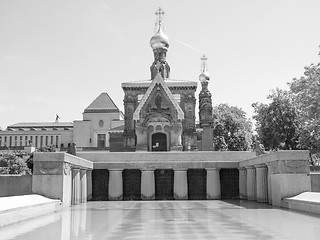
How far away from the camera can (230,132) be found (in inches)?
3142

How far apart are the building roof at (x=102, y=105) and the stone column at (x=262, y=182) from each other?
2141 inches

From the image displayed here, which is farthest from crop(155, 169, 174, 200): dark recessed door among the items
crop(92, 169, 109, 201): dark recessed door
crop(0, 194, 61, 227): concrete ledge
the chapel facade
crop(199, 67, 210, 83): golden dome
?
crop(199, 67, 210, 83): golden dome

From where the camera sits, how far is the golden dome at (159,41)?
202 ft

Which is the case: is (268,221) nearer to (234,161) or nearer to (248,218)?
(248,218)

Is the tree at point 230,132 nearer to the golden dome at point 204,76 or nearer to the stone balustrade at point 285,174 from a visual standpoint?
the golden dome at point 204,76

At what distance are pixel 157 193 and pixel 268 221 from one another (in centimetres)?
1885

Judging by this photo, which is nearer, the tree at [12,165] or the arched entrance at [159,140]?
the arched entrance at [159,140]

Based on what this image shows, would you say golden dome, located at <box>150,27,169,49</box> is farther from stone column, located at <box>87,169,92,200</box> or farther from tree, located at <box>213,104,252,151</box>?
stone column, located at <box>87,169,92,200</box>

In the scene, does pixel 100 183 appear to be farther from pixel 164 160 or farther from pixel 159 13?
pixel 159 13

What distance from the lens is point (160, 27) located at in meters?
63.0

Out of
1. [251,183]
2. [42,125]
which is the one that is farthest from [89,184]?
[42,125]

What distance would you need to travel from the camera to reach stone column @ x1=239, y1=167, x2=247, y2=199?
3148 cm

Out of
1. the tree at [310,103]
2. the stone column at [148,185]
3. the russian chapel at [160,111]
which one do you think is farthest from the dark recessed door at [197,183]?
the russian chapel at [160,111]

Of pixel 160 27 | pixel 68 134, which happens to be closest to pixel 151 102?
pixel 160 27
